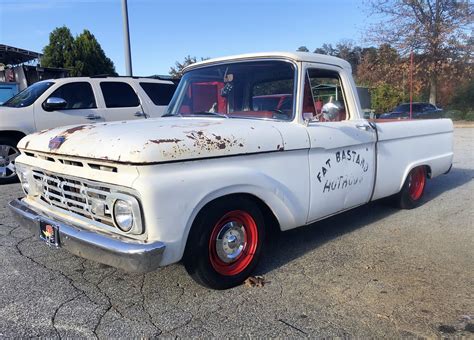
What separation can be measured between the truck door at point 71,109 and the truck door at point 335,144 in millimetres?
5085

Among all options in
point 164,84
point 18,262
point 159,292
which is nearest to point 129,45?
point 164,84

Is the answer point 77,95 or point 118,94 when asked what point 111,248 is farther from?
point 118,94

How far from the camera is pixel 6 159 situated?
7.56 metres

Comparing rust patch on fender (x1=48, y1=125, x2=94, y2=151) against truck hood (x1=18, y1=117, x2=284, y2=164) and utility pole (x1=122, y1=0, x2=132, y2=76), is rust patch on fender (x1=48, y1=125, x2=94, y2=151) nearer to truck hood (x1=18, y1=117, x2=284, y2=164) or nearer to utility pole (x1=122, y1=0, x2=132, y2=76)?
truck hood (x1=18, y1=117, x2=284, y2=164)

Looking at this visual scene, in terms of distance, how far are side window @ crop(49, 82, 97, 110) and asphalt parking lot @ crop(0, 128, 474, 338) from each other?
12.6 feet

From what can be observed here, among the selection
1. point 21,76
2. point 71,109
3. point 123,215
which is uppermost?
point 21,76

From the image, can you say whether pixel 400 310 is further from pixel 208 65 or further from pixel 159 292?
pixel 208 65

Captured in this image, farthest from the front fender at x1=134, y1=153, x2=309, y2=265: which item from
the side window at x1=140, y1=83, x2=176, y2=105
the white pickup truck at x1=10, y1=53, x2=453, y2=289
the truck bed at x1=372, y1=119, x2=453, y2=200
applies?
the side window at x1=140, y1=83, x2=176, y2=105

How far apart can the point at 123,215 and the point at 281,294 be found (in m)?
1.33

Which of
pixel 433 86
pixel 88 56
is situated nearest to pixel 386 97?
pixel 433 86

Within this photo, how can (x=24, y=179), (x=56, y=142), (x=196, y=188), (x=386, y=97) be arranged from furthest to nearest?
(x=386, y=97) → (x=24, y=179) → (x=56, y=142) → (x=196, y=188)

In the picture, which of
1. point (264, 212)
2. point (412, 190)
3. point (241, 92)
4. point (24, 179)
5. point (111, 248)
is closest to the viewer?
point (111, 248)

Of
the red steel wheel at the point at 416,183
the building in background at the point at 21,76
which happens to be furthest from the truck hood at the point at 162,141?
the building in background at the point at 21,76

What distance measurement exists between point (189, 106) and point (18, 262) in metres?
2.15
